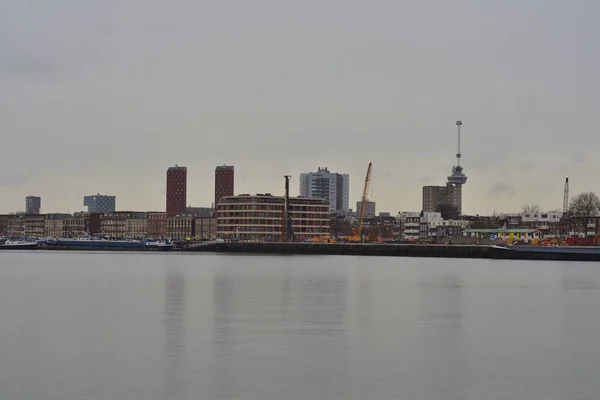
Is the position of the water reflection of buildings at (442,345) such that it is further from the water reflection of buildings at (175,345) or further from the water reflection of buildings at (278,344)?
the water reflection of buildings at (175,345)

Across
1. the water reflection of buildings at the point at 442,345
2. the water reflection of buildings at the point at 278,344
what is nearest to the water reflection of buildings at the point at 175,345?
the water reflection of buildings at the point at 278,344

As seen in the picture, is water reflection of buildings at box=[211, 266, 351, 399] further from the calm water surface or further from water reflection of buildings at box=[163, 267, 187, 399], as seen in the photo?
water reflection of buildings at box=[163, 267, 187, 399]

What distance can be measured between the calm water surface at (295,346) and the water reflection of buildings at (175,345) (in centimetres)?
7

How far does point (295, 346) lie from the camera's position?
44.1 m

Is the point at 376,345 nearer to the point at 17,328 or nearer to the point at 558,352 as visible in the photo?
the point at 558,352

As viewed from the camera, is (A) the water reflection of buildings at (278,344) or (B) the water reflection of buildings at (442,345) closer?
(A) the water reflection of buildings at (278,344)

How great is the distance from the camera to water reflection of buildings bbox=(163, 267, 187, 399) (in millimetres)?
33597

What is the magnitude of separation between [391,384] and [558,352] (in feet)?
41.2

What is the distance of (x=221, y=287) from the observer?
91.1 metres

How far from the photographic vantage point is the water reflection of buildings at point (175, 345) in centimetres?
3360

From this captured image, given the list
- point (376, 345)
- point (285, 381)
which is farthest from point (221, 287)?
point (285, 381)

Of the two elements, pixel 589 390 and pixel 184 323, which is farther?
pixel 184 323

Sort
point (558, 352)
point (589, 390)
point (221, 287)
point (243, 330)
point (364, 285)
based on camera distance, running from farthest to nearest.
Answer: point (364, 285)
point (221, 287)
point (243, 330)
point (558, 352)
point (589, 390)

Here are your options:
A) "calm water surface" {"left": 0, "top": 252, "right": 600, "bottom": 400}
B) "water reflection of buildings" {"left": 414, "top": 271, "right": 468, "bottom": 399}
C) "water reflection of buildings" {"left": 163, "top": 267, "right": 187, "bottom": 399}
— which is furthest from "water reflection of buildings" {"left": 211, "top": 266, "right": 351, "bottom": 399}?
"water reflection of buildings" {"left": 414, "top": 271, "right": 468, "bottom": 399}
